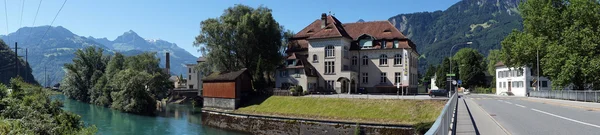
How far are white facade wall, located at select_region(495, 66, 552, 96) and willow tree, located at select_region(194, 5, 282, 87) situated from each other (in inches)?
1396

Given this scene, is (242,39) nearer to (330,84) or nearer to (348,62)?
(330,84)

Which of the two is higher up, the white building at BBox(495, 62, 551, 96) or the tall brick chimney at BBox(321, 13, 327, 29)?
the tall brick chimney at BBox(321, 13, 327, 29)

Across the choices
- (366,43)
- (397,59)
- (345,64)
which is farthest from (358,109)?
(366,43)

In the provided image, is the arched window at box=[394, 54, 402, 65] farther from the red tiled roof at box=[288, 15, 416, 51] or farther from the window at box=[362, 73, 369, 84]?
the window at box=[362, 73, 369, 84]

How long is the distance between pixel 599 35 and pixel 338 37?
27.4m

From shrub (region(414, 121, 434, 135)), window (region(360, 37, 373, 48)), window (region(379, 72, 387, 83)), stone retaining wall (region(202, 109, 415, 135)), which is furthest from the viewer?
window (region(360, 37, 373, 48))

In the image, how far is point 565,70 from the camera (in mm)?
38312

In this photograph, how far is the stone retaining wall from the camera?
30312 millimetres

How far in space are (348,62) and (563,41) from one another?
24.8 meters

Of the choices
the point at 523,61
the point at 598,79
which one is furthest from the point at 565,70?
the point at 523,61

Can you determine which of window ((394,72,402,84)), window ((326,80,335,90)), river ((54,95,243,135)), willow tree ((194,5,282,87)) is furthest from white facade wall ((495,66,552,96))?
river ((54,95,243,135))

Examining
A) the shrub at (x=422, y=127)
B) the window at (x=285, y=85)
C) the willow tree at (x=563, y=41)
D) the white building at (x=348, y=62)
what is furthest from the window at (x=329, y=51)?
the shrub at (x=422, y=127)

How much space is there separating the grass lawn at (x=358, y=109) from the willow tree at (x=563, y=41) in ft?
45.6

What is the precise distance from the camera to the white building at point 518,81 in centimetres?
6450
